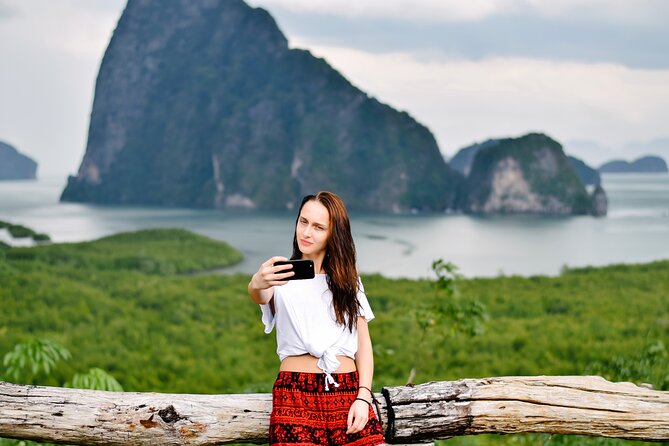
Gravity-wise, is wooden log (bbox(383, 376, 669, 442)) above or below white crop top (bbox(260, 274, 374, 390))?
below

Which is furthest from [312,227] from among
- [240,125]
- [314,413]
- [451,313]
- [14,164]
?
[240,125]

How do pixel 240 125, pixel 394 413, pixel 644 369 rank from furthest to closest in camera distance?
pixel 240 125 → pixel 644 369 → pixel 394 413

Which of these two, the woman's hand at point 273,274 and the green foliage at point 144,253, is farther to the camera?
the green foliage at point 144,253

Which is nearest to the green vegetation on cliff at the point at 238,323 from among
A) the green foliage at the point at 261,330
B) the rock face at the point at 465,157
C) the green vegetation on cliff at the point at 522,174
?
the green foliage at the point at 261,330

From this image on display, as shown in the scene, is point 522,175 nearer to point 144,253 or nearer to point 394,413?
point 144,253

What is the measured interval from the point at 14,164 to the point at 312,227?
1483cm

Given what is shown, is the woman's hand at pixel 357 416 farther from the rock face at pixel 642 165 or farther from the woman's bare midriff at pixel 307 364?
the rock face at pixel 642 165

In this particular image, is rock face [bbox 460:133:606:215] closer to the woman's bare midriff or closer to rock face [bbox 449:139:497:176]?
rock face [bbox 449:139:497:176]

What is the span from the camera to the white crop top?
2234 mm

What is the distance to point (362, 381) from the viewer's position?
7.38ft

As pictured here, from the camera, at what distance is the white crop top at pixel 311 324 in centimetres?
223

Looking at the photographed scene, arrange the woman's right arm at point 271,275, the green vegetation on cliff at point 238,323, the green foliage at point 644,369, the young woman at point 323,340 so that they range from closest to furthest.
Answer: the woman's right arm at point 271,275 < the young woman at point 323,340 < the green foliage at point 644,369 < the green vegetation on cliff at point 238,323

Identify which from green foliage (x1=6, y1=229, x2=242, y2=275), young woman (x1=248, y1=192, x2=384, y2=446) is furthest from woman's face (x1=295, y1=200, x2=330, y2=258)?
green foliage (x1=6, y1=229, x2=242, y2=275)

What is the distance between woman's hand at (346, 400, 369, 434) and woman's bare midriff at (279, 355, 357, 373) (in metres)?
0.12
